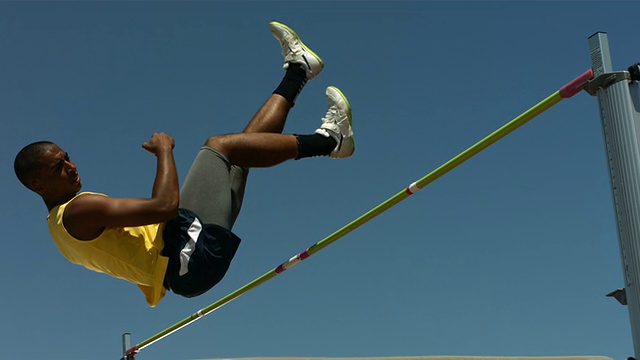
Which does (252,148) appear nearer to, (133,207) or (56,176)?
(133,207)

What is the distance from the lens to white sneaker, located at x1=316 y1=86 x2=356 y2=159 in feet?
13.2

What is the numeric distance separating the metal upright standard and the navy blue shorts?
1531 millimetres

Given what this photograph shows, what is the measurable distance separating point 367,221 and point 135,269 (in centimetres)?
109

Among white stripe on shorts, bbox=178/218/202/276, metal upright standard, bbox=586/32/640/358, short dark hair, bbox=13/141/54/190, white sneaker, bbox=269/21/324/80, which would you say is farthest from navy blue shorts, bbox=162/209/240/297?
metal upright standard, bbox=586/32/640/358

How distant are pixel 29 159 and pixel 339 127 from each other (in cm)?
127

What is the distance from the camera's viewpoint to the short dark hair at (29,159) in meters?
3.57

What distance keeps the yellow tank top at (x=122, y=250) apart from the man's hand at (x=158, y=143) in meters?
0.34

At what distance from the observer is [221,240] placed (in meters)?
3.72

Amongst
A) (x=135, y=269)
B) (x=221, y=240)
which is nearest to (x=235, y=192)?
(x=221, y=240)

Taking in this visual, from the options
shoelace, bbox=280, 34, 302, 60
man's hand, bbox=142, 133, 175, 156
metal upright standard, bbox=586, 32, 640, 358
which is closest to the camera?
metal upright standard, bbox=586, 32, 640, 358

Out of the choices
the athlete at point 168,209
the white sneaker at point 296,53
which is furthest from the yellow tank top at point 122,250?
the white sneaker at point 296,53

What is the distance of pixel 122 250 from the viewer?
3672mm

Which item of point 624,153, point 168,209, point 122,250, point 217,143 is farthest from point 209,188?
point 624,153

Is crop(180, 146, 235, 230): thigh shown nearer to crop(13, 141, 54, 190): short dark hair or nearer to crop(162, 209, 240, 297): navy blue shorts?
crop(162, 209, 240, 297): navy blue shorts
